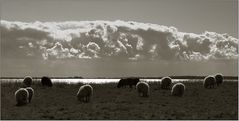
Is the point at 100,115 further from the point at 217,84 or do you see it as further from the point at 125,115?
the point at 217,84

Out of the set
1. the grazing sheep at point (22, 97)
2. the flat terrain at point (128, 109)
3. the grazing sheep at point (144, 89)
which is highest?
the grazing sheep at point (144, 89)

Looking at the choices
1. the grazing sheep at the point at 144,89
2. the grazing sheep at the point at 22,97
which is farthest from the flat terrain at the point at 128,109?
the grazing sheep at the point at 144,89

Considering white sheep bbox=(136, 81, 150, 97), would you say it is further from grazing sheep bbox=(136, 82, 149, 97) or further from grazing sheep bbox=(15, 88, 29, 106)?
grazing sheep bbox=(15, 88, 29, 106)

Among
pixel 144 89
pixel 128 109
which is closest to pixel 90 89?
pixel 144 89

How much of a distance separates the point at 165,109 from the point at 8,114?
747cm

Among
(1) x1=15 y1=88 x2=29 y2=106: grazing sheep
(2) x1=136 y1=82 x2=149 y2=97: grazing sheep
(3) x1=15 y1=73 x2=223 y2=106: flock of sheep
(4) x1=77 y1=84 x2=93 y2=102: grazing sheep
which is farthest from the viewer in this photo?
(2) x1=136 y1=82 x2=149 y2=97: grazing sheep

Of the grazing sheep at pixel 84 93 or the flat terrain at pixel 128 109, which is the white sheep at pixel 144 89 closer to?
the flat terrain at pixel 128 109

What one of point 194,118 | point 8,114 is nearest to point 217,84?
point 194,118

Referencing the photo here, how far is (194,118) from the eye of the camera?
16.9 metres

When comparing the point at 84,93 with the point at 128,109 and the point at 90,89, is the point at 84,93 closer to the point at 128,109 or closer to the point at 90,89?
the point at 90,89

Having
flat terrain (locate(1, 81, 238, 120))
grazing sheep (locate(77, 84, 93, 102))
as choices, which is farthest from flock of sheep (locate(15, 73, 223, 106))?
flat terrain (locate(1, 81, 238, 120))

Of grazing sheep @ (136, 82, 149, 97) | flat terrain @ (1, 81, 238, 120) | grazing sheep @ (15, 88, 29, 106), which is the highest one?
grazing sheep @ (136, 82, 149, 97)

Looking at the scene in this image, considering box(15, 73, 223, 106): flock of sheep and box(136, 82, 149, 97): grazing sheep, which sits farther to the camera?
box(136, 82, 149, 97): grazing sheep

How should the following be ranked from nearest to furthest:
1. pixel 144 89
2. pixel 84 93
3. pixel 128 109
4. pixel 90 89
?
pixel 128 109 < pixel 84 93 < pixel 90 89 < pixel 144 89
